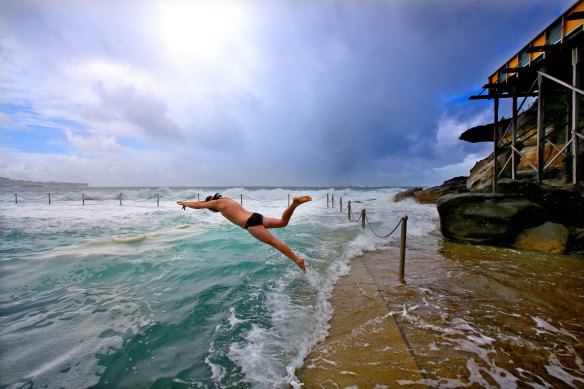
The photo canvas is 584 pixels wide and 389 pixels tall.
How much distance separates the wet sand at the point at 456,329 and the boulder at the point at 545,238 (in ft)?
2.85

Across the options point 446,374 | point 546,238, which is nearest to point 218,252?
point 446,374

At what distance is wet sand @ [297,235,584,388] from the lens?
2408 millimetres

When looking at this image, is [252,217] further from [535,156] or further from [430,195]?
[430,195]

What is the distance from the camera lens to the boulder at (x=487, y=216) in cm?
704

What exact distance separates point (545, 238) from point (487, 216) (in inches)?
52.8

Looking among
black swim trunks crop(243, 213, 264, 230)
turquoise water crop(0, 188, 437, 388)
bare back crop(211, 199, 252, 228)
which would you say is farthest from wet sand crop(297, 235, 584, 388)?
bare back crop(211, 199, 252, 228)

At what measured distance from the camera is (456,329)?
318 cm

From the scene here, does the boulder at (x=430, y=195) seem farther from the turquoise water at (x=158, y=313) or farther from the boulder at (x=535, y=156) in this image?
the turquoise water at (x=158, y=313)

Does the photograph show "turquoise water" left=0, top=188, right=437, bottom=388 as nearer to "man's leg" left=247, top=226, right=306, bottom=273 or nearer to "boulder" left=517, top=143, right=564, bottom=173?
"man's leg" left=247, top=226, right=306, bottom=273

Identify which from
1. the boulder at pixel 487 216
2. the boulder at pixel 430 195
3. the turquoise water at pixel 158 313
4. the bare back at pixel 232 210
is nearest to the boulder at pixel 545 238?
the boulder at pixel 487 216

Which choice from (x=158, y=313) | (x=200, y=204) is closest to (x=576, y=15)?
(x=200, y=204)

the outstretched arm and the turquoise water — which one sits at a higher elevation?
the outstretched arm

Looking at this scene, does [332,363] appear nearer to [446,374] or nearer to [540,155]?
[446,374]

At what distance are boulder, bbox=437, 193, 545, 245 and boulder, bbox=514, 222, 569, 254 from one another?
15 cm
